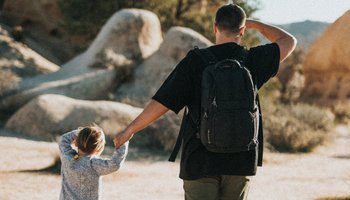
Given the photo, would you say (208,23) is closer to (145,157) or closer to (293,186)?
(145,157)

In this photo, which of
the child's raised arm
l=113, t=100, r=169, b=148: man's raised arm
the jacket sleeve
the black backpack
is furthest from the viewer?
the child's raised arm

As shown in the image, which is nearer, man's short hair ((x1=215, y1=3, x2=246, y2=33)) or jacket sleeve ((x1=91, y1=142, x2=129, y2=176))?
man's short hair ((x1=215, y1=3, x2=246, y2=33))

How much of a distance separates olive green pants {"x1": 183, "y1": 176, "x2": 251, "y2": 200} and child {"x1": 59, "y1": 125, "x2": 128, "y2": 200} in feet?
3.06

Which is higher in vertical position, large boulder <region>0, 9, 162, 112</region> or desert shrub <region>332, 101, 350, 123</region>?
large boulder <region>0, 9, 162, 112</region>

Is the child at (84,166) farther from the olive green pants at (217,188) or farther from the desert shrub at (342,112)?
the desert shrub at (342,112)

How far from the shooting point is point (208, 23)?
65.0 feet

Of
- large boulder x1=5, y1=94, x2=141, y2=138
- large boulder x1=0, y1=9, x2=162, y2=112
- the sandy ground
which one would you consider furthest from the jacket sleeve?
large boulder x1=0, y1=9, x2=162, y2=112

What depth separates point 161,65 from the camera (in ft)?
45.9

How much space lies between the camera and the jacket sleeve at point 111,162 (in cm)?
353

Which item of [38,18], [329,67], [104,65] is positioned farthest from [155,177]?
[38,18]

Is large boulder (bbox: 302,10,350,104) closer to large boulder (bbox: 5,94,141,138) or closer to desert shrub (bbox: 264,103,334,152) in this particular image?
desert shrub (bbox: 264,103,334,152)

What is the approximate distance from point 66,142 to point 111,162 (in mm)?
552

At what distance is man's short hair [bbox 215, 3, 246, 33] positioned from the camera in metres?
3.05

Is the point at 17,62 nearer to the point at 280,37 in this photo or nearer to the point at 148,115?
the point at 280,37
